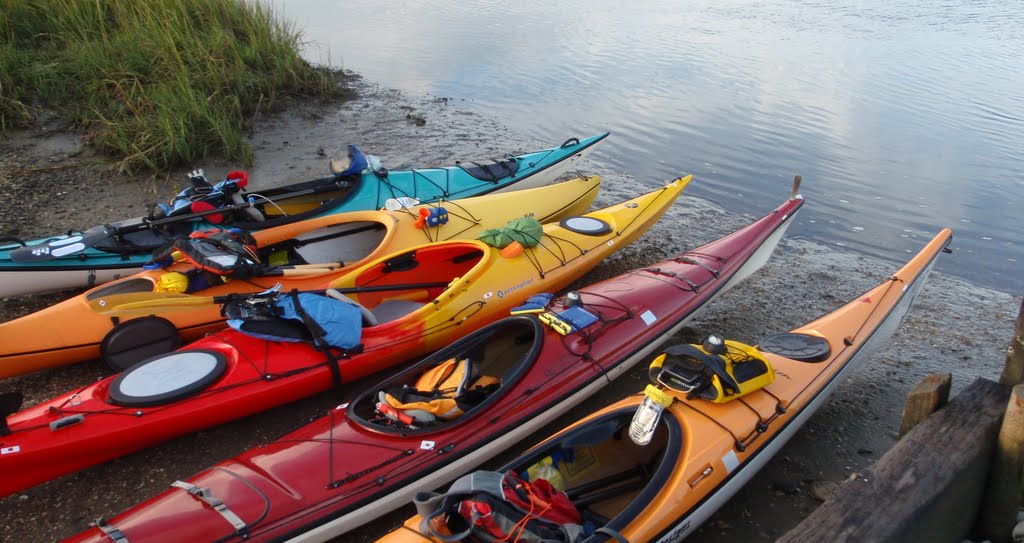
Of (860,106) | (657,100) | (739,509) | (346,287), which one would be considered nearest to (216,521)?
(346,287)

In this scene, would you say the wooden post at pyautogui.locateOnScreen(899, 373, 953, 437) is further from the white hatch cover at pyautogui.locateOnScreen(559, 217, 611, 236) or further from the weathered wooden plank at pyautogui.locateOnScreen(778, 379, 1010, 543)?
the white hatch cover at pyautogui.locateOnScreen(559, 217, 611, 236)

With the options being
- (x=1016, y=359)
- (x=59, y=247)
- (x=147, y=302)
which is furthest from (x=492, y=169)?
(x=1016, y=359)

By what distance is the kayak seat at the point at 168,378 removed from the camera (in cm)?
322

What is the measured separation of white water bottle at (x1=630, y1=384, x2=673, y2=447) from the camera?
2748 mm

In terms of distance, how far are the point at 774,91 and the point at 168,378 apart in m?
10.4

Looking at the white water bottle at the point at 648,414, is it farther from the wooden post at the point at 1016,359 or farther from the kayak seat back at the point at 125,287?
the kayak seat back at the point at 125,287

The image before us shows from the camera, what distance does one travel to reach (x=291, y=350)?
3.67m

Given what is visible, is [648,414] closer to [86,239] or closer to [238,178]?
[238,178]

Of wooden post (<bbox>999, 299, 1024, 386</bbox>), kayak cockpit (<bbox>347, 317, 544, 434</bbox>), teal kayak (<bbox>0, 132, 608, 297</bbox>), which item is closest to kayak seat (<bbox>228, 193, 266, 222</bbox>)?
teal kayak (<bbox>0, 132, 608, 297</bbox>)

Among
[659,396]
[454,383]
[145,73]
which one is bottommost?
[454,383]

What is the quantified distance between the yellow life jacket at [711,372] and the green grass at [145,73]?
6231 mm

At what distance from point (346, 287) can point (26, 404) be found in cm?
208

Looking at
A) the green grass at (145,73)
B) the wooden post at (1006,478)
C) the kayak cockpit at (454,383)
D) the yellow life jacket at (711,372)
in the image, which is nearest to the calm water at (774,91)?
the green grass at (145,73)

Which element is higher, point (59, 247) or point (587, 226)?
point (587, 226)
